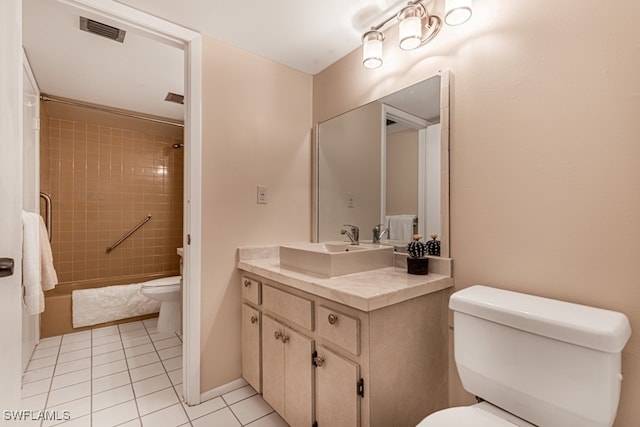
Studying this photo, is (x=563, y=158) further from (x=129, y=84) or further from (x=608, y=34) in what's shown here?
(x=129, y=84)

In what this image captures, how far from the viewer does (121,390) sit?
5.91ft

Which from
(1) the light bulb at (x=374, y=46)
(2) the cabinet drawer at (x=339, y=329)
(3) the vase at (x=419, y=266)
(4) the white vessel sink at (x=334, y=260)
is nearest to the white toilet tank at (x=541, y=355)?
(3) the vase at (x=419, y=266)

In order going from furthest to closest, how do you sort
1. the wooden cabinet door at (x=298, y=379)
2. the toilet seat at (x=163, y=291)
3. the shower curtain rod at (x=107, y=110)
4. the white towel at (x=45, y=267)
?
1. the toilet seat at (x=163, y=291)
2. the shower curtain rod at (x=107, y=110)
3. the white towel at (x=45, y=267)
4. the wooden cabinet door at (x=298, y=379)

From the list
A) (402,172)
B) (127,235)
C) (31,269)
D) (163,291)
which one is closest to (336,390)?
(402,172)

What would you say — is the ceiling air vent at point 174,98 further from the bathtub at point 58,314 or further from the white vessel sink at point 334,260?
the bathtub at point 58,314

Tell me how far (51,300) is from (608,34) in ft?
13.0

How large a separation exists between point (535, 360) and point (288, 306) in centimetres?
98

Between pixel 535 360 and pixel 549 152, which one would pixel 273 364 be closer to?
pixel 535 360

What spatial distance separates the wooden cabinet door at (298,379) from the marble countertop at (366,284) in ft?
0.86

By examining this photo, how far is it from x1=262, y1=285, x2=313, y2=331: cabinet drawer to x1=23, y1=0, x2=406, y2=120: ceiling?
147 cm

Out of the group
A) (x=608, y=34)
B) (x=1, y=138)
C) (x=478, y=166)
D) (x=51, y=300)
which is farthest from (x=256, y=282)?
(x=51, y=300)

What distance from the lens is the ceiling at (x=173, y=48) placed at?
4.87 ft

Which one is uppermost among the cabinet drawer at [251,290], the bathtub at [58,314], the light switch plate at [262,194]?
the light switch plate at [262,194]

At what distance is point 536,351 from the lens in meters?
0.89
